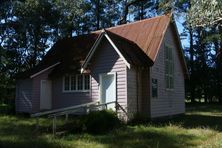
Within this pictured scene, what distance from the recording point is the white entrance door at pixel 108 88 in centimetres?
1986

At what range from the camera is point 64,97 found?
23.7 meters

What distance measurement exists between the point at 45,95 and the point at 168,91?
28.4 ft

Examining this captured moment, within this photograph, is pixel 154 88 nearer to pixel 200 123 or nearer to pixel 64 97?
pixel 200 123

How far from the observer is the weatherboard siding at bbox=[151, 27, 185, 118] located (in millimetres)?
21125

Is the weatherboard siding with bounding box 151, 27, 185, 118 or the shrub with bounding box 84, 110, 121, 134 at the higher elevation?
the weatherboard siding with bounding box 151, 27, 185, 118

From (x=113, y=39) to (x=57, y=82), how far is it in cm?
658

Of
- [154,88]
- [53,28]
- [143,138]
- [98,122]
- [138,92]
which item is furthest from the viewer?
[53,28]

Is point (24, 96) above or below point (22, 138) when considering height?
above

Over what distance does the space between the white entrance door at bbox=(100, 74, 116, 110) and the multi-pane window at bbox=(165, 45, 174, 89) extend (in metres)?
4.49

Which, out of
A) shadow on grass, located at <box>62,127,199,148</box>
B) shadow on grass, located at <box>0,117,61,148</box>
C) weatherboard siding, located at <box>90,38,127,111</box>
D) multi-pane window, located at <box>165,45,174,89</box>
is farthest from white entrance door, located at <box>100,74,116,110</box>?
shadow on grass, located at <box>0,117,61,148</box>

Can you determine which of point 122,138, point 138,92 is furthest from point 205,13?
point 138,92

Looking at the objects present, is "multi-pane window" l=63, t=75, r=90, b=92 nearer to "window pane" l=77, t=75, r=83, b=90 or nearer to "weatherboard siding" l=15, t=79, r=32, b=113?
"window pane" l=77, t=75, r=83, b=90

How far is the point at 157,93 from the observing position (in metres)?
21.2

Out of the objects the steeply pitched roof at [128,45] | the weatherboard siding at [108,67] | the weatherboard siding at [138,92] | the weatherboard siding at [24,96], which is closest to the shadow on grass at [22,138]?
the weatherboard siding at [108,67]
